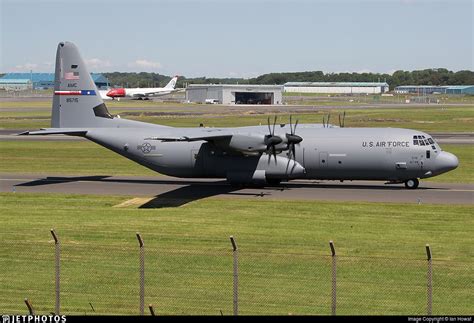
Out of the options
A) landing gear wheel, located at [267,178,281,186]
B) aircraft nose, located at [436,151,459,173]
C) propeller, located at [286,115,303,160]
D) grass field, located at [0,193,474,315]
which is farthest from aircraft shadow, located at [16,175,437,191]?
grass field, located at [0,193,474,315]

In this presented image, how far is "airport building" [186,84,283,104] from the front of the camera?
182m

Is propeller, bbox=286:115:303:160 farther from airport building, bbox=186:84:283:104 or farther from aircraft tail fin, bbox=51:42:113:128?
airport building, bbox=186:84:283:104

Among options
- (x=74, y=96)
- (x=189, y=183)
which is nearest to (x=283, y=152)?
(x=189, y=183)

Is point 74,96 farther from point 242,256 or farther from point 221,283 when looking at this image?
point 221,283

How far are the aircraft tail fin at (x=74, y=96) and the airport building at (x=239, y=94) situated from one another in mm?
132727

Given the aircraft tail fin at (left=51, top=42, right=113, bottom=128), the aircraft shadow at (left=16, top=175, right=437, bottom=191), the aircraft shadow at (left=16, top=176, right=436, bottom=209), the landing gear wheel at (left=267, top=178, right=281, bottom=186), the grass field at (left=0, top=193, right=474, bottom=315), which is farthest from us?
the aircraft tail fin at (left=51, top=42, right=113, bottom=128)

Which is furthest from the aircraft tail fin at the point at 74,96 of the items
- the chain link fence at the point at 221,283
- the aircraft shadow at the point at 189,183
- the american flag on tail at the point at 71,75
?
the chain link fence at the point at 221,283

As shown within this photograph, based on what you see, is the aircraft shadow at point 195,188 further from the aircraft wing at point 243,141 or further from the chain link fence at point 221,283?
the chain link fence at point 221,283

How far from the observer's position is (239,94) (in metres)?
186

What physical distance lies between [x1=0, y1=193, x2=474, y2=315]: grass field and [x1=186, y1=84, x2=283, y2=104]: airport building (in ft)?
471

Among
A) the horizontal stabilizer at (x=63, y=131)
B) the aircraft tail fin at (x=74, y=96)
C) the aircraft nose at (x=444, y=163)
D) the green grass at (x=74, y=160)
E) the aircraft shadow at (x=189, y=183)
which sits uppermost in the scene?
the aircraft tail fin at (x=74, y=96)

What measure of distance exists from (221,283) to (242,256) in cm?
427

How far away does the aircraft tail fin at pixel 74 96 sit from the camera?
47.6 m

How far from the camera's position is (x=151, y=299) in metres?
21.2
